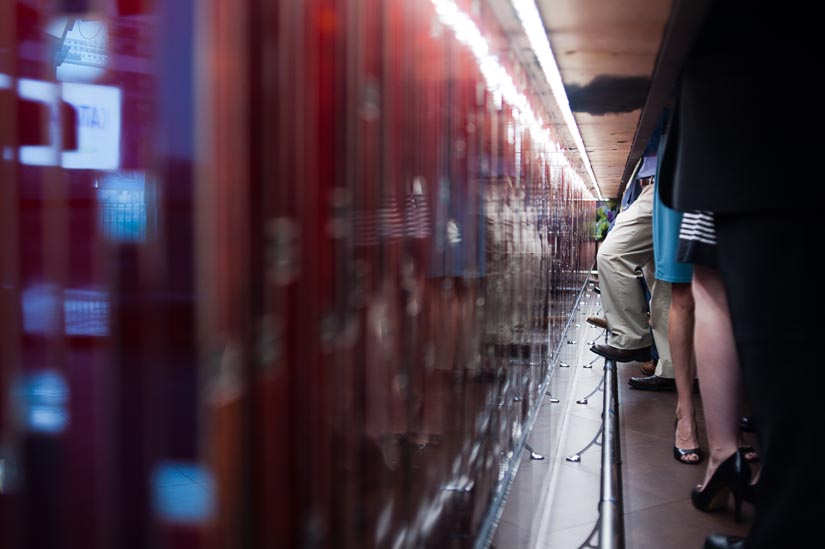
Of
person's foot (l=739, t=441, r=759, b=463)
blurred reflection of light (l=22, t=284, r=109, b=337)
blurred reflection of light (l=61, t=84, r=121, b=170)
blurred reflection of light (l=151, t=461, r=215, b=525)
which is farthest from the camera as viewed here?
person's foot (l=739, t=441, r=759, b=463)

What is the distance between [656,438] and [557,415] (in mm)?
340

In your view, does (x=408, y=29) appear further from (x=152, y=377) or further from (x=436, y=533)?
(x=436, y=533)

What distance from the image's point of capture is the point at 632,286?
9.77ft

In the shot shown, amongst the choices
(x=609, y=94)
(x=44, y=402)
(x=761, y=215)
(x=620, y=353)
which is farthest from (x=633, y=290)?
(x=44, y=402)

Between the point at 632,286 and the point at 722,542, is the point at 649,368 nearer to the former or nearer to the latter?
the point at 632,286

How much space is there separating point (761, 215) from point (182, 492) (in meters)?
0.87

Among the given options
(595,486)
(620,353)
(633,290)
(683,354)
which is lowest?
(595,486)

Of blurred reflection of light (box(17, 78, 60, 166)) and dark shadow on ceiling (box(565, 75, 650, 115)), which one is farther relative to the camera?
dark shadow on ceiling (box(565, 75, 650, 115))

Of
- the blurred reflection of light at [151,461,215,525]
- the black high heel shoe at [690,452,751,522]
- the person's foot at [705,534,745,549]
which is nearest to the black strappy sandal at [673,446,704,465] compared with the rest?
the black high heel shoe at [690,452,751,522]

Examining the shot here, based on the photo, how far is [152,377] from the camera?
522 millimetres

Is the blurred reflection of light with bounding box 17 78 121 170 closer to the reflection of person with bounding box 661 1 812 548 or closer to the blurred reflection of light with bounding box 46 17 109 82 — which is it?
the blurred reflection of light with bounding box 46 17 109 82

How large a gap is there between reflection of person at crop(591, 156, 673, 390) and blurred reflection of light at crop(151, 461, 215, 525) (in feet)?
7.76

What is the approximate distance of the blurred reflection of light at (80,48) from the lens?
25.7 inches

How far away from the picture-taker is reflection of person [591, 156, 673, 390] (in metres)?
2.80
